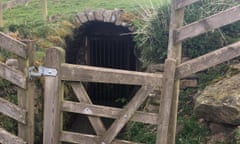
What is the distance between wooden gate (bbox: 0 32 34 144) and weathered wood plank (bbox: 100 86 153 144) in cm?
98

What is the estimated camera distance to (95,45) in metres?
9.59

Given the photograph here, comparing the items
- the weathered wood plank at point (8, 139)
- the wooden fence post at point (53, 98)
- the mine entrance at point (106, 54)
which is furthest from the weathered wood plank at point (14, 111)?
the mine entrance at point (106, 54)

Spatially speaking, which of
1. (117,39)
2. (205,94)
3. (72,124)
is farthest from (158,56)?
(117,39)

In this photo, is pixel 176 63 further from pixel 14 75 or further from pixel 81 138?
pixel 14 75

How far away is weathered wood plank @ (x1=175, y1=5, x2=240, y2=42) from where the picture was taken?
4.01 metres

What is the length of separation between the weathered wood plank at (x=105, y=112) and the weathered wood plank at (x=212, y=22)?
3.05 ft

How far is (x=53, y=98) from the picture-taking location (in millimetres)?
4082

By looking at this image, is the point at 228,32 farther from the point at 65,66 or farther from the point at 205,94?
the point at 65,66

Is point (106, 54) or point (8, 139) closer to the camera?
point (8, 139)

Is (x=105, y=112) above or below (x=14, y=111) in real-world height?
above

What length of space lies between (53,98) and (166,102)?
117 cm

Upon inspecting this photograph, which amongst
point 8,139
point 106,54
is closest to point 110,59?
point 106,54

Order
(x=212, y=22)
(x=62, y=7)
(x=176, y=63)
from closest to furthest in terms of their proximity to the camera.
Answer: (x=176, y=63), (x=212, y=22), (x=62, y=7)

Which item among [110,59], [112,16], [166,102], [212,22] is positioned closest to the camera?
[166,102]
